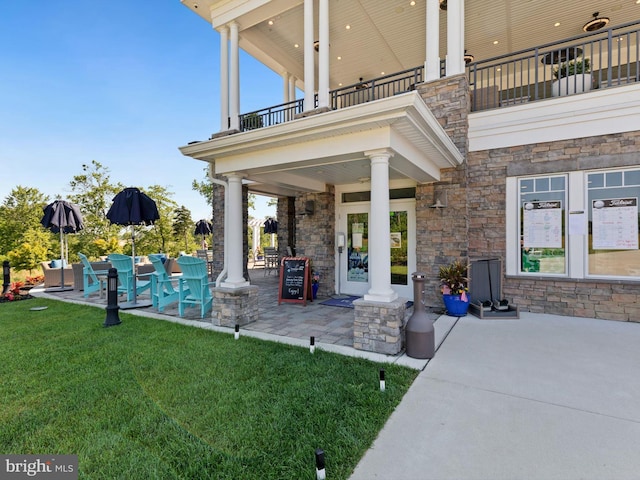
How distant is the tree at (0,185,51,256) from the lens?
15.3 m

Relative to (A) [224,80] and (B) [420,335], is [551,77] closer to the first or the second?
(B) [420,335]

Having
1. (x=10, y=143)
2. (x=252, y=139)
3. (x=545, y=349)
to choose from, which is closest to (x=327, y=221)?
(x=252, y=139)

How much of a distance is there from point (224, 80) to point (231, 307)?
707cm

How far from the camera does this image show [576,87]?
573 cm

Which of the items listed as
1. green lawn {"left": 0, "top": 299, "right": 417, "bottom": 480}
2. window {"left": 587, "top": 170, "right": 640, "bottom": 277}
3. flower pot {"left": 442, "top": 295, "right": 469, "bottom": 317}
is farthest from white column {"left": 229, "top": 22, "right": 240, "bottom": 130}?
window {"left": 587, "top": 170, "right": 640, "bottom": 277}

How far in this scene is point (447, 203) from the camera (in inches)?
234

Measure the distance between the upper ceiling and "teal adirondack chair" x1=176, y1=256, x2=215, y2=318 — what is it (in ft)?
23.1

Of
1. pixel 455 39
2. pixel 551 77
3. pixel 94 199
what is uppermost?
pixel 455 39

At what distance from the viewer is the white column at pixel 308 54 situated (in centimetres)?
713

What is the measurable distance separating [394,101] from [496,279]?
4.25 metres

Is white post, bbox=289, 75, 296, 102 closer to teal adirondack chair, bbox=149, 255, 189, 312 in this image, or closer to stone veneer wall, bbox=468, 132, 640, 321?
stone veneer wall, bbox=468, 132, 640, 321

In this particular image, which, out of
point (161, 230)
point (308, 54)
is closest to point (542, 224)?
point (308, 54)

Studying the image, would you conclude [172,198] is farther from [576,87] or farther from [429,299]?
[576,87]

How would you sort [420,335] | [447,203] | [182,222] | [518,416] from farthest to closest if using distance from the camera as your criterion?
1. [182,222]
2. [447,203]
3. [420,335]
4. [518,416]
